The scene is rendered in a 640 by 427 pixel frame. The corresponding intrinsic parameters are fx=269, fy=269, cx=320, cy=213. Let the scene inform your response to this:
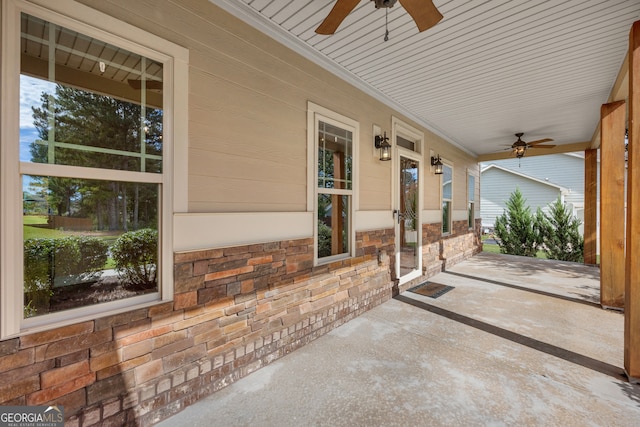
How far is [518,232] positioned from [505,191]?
346 centimetres

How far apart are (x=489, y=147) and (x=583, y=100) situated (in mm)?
3300

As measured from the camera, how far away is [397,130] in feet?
15.0

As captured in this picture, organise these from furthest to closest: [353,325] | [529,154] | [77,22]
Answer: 1. [529,154]
2. [353,325]
3. [77,22]

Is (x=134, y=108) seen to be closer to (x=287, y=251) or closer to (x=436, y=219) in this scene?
(x=287, y=251)

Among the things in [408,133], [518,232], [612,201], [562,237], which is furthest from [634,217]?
[518,232]

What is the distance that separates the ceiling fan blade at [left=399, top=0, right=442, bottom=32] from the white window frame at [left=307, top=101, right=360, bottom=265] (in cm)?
135

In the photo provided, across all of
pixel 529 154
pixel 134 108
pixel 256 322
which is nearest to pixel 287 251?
pixel 256 322

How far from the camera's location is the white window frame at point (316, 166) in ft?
9.62

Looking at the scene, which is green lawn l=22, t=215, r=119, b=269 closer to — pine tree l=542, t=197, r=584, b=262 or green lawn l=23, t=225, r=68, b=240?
green lawn l=23, t=225, r=68, b=240

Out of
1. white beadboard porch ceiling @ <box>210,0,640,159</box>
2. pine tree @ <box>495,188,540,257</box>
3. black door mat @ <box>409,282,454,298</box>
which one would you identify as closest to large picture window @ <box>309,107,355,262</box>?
white beadboard porch ceiling @ <box>210,0,640,159</box>

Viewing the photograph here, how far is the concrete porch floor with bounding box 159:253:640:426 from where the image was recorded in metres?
1.85

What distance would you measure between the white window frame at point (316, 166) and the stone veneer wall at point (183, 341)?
10.1 inches

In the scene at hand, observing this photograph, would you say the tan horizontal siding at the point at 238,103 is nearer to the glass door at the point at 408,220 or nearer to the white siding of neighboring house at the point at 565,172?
the glass door at the point at 408,220

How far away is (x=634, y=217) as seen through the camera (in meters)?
2.24
